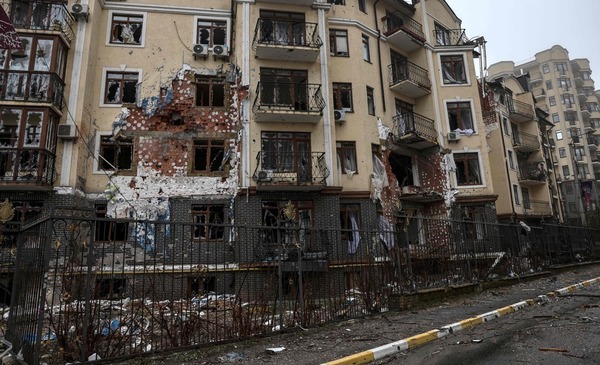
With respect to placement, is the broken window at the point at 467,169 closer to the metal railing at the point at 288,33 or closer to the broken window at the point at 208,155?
the metal railing at the point at 288,33

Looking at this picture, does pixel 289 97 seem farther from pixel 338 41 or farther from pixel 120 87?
pixel 120 87

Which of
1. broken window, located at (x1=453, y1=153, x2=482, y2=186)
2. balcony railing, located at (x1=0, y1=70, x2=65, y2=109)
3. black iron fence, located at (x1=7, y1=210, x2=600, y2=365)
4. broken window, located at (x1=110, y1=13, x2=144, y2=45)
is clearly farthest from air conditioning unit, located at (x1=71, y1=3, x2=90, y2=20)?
broken window, located at (x1=453, y1=153, x2=482, y2=186)

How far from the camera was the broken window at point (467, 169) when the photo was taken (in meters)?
25.2

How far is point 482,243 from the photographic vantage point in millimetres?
13719

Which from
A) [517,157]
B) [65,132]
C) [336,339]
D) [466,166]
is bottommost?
[336,339]

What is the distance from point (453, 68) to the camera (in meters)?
27.1

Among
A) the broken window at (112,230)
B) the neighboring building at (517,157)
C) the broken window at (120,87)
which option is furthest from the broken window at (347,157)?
the neighboring building at (517,157)

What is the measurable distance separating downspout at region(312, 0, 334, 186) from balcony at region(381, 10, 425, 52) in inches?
213

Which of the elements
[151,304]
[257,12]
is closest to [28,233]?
[151,304]

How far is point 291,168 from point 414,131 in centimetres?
879

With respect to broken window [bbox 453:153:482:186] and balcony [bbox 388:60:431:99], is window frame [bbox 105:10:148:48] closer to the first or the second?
balcony [bbox 388:60:431:99]

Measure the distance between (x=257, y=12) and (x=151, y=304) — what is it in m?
17.8

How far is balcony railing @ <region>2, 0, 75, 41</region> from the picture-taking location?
1755cm

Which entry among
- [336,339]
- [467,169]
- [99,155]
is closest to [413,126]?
[467,169]
